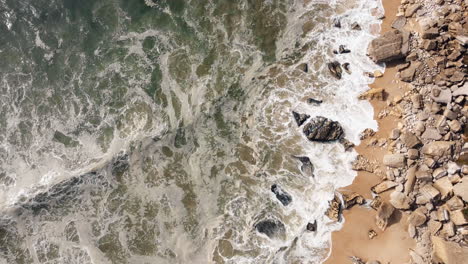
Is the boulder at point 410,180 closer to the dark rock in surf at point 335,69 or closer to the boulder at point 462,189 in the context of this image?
the boulder at point 462,189

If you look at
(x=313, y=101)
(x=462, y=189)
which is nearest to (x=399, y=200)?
(x=462, y=189)

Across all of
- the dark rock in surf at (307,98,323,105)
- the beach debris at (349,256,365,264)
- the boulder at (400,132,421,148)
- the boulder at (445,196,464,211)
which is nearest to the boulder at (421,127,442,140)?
the boulder at (400,132,421,148)

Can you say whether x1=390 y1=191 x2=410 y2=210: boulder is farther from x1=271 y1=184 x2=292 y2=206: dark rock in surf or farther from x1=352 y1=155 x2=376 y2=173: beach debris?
x1=271 y1=184 x2=292 y2=206: dark rock in surf

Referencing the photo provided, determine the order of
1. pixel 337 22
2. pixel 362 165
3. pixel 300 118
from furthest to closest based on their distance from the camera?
pixel 337 22 → pixel 300 118 → pixel 362 165

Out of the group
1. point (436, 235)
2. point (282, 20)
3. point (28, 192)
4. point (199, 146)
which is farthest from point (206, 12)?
point (436, 235)

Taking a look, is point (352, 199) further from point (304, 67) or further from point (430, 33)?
point (430, 33)

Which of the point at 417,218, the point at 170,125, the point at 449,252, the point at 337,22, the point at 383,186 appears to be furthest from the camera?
the point at 170,125
